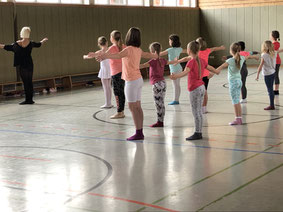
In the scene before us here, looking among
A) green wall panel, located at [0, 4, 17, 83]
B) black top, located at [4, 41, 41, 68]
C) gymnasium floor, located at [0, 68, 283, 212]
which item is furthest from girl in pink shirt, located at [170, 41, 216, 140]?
green wall panel, located at [0, 4, 17, 83]

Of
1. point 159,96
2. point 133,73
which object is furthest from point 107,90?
point 133,73

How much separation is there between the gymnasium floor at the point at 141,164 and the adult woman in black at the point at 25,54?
2446 mm

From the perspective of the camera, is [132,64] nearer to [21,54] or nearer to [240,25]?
[21,54]

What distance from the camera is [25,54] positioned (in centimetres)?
1223

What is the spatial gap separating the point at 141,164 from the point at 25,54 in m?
7.22

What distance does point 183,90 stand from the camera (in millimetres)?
14086

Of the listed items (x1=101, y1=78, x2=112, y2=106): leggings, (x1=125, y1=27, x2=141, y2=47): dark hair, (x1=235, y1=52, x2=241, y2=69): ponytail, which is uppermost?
(x1=125, y1=27, x2=141, y2=47): dark hair

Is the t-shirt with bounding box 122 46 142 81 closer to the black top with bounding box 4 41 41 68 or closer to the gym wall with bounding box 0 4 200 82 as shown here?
the black top with bounding box 4 41 41 68

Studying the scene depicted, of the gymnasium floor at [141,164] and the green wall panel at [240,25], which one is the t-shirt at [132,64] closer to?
the gymnasium floor at [141,164]

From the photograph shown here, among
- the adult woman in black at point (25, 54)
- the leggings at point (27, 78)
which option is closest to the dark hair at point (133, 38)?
the adult woman in black at point (25, 54)

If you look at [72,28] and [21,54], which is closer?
[21,54]

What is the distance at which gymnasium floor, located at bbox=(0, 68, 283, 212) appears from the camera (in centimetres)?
454

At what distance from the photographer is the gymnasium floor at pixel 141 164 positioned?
4.54 metres

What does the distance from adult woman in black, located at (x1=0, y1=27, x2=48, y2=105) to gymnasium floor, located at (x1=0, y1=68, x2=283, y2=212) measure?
245 cm
